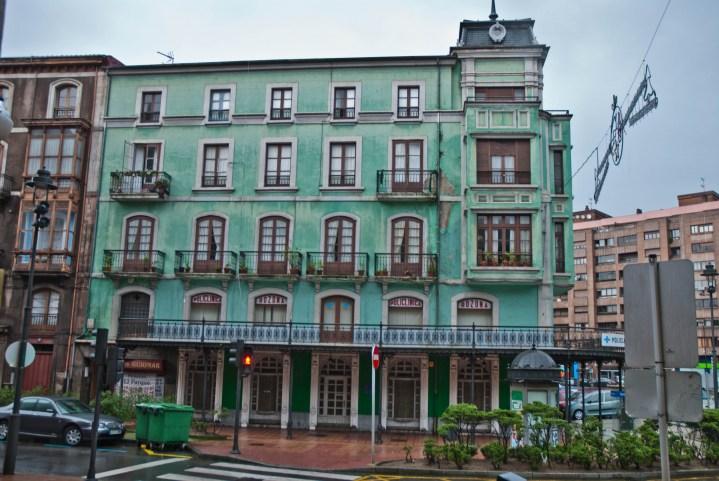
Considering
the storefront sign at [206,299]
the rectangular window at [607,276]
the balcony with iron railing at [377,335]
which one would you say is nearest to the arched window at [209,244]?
the storefront sign at [206,299]

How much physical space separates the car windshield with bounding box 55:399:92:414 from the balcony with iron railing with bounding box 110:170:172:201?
11.5 meters


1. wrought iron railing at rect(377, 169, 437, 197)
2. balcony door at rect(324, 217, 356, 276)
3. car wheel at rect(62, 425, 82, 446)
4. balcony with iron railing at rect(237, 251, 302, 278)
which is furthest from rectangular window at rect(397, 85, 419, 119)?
car wheel at rect(62, 425, 82, 446)

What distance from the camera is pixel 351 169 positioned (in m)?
31.3

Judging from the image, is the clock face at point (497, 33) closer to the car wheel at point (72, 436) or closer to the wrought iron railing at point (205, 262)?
the wrought iron railing at point (205, 262)

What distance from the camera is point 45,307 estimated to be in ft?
104

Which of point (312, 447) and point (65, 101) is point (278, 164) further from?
point (312, 447)

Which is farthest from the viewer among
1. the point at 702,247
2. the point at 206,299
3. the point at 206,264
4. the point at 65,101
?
the point at 702,247

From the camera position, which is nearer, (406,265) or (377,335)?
(377,335)

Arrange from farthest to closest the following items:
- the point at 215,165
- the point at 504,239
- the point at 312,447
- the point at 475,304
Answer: the point at 215,165 → the point at 475,304 → the point at 504,239 → the point at 312,447

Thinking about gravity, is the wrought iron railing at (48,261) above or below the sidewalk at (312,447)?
above

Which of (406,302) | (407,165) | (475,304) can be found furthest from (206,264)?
(475,304)

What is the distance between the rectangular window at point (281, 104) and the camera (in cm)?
3212

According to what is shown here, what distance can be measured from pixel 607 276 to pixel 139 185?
242 feet

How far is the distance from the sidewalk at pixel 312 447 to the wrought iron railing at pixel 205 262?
7038 mm
